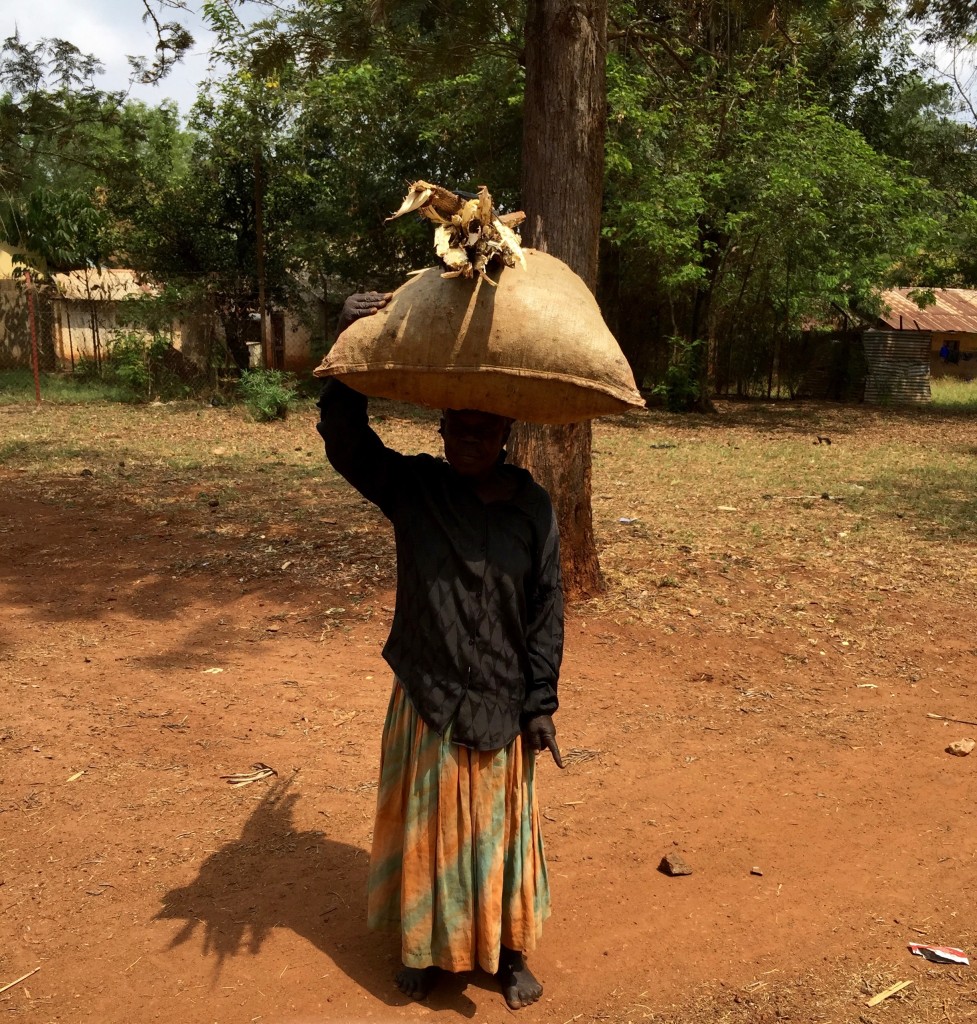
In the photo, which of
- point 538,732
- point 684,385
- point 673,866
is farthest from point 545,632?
point 684,385

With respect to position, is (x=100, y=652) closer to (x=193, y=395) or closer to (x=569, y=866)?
(x=569, y=866)

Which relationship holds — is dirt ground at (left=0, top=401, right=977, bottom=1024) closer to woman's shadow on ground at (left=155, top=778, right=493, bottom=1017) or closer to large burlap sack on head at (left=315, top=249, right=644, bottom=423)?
woman's shadow on ground at (left=155, top=778, right=493, bottom=1017)

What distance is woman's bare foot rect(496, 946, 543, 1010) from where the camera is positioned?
265 cm

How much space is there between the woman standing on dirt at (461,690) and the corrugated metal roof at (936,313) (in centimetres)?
2183

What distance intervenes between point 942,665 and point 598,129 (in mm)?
3464

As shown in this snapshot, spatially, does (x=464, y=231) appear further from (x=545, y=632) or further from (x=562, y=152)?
(x=562, y=152)

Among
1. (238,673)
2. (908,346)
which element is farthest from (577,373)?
(908,346)

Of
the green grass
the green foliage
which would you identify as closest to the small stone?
the green foliage

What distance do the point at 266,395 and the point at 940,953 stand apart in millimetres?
13277

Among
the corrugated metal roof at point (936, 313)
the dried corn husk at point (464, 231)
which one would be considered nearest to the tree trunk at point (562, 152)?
the dried corn husk at point (464, 231)

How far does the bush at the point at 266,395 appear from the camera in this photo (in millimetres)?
14945

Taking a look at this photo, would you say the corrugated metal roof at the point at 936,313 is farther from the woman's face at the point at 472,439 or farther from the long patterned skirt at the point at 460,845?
the long patterned skirt at the point at 460,845

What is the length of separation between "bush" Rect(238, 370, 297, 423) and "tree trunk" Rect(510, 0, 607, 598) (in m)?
9.83

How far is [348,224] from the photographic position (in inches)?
699
